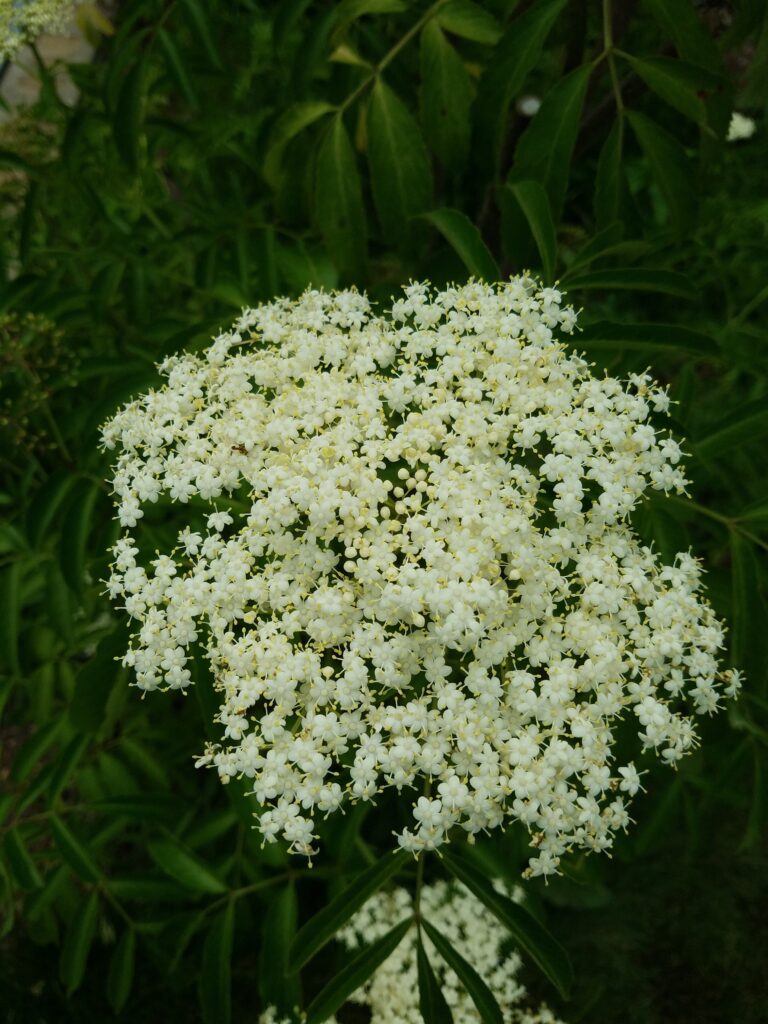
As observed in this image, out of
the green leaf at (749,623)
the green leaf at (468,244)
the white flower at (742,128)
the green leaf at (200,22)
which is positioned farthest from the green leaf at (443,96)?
the white flower at (742,128)

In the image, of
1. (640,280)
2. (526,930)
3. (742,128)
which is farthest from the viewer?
(742,128)

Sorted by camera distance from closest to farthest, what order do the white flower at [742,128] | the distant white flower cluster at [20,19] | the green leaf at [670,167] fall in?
1. the green leaf at [670,167]
2. the distant white flower cluster at [20,19]
3. the white flower at [742,128]

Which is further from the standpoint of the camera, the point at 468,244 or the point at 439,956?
the point at 439,956

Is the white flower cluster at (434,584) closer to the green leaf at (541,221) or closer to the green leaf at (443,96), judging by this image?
the green leaf at (541,221)

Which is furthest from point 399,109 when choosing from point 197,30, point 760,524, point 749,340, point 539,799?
point 749,340

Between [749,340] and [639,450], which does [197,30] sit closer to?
[639,450]

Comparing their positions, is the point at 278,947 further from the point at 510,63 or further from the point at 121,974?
the point at 510,63

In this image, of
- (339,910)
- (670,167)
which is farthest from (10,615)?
(670,167)
